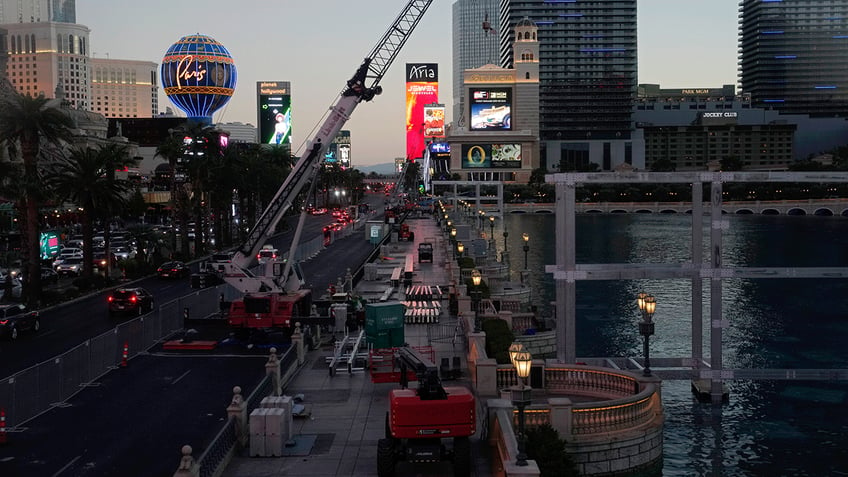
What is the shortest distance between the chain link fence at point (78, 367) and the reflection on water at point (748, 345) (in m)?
20.5

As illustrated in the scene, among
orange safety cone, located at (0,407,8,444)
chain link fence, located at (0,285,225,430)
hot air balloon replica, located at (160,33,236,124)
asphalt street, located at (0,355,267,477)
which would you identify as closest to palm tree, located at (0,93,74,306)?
chain link fence, located at (0,285,225,430)

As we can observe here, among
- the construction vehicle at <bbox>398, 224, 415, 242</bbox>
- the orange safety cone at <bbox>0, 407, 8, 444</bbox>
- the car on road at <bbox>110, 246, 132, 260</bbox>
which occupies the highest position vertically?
the construction vehicle at <bbox>398, 224, 415, 242</bbox>

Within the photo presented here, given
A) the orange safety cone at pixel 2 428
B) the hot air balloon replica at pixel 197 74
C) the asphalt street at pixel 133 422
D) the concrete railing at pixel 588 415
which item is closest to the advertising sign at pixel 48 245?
the asphalt street at pixel 133 422

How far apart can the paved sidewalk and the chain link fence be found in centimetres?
778

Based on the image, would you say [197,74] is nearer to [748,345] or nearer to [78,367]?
[748,345]

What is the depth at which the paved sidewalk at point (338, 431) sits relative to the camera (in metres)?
21.2

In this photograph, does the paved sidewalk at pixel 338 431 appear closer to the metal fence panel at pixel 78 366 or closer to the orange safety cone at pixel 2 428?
the orange safety cone at pixel 2 428

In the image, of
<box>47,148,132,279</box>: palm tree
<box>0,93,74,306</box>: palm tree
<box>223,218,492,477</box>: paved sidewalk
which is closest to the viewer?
<box>223,218,492,477</box>: paved sidewalk

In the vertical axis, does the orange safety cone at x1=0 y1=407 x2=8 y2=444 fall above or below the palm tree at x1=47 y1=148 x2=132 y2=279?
below

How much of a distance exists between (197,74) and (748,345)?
126 meters

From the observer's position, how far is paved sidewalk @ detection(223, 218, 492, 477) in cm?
2117

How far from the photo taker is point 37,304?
180 ft

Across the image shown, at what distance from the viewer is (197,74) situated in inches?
6245

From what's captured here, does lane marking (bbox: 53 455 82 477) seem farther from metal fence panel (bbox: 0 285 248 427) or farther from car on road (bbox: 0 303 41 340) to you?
car on road (bbox: 0 303 41 340)
